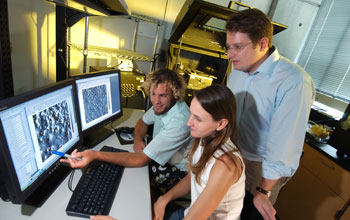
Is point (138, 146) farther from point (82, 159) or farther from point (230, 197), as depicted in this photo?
point (230, 197)

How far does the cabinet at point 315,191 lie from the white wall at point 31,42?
2198 millimetres

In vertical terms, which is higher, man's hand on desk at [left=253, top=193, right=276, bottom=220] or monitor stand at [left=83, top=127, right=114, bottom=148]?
man's hand on desk at [left=253, top=193, right=276, bottom=220]

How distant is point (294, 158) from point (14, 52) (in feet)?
5.12

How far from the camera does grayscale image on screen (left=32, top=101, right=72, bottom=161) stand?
626mm

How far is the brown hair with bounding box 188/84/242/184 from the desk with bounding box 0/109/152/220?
0.82 ft

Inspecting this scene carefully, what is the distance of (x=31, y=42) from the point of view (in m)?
1.21

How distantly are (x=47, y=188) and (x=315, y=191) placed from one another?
184 cm

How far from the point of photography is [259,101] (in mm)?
994

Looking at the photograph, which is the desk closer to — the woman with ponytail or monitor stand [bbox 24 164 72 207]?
monitor stand [bbox 24 164 72 207]

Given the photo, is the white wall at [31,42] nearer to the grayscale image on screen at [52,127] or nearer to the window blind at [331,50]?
the grayscale image on screen at [52,127]

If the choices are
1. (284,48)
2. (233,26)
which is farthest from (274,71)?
(284,48)

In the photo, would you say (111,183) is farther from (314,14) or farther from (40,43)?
(314,14)

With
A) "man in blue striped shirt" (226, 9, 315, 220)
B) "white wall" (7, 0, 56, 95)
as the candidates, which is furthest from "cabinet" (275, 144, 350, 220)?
"white wall" (7, 0, 56, 95)

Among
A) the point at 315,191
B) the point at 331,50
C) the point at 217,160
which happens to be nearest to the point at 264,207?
the point at 217,160
